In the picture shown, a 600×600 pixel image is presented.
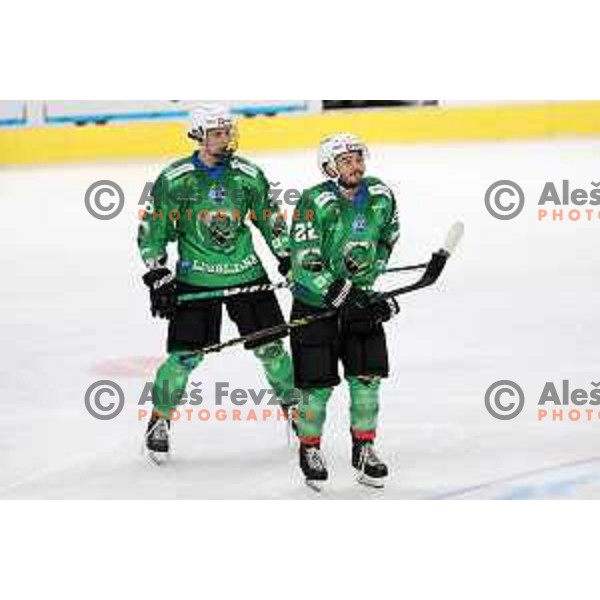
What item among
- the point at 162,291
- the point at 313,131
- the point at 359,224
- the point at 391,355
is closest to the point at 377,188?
the point at 359,224

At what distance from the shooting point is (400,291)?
4141mm

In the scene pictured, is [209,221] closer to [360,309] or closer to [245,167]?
[245,167]

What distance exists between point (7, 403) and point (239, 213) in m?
0.72

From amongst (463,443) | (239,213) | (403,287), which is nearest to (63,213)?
(239,213)

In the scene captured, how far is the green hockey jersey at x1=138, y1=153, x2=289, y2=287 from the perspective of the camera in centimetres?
412

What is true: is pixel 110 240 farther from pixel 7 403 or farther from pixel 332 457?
pixel 332 457

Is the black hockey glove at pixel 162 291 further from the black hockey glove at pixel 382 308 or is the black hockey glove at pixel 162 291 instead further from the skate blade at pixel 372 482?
the skate blade at pixel 372 482

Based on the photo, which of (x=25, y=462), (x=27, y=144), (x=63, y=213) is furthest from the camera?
(x=27, y=144)

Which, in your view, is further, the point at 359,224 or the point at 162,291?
the point at 162,291

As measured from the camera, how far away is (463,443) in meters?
4.14

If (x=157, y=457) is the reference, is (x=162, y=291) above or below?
above

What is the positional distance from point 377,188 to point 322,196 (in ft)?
0.45

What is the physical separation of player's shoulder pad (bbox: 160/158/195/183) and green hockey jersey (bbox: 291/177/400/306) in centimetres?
31

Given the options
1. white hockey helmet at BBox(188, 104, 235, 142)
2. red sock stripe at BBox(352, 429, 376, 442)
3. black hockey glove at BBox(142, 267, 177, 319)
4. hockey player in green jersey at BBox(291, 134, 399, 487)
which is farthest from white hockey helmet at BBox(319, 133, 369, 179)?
red sock stripe at BBox(352, 429, 376, 442)
